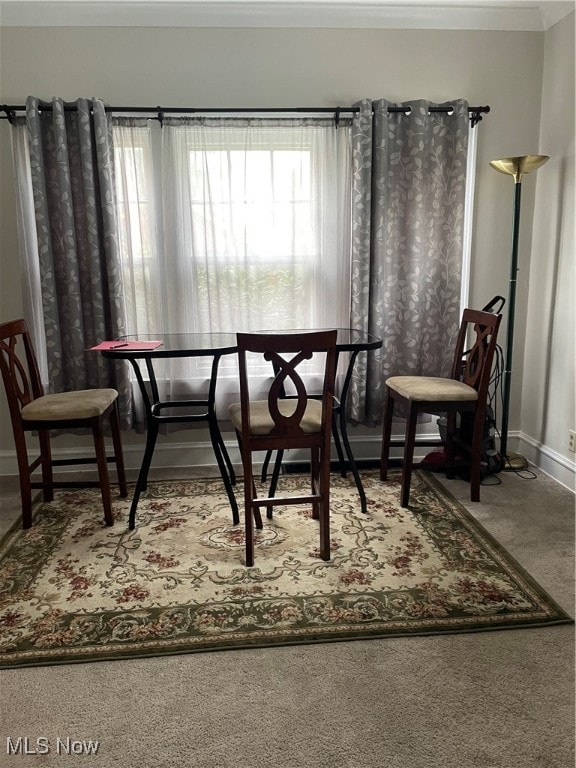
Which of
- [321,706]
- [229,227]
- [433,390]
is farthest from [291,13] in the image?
[321,706]

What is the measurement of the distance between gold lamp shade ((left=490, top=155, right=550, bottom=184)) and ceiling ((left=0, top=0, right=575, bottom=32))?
0.80 meters

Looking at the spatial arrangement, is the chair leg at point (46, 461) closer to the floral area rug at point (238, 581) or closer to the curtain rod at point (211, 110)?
the floral area rug at point (238, 581)

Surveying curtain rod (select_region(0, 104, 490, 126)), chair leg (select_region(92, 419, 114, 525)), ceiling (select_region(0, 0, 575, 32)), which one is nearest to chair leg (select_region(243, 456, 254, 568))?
chair leg (select_region(92, 419, 114, 525))

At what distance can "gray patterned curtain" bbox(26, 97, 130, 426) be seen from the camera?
3006mm

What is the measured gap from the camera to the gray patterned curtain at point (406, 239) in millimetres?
3148

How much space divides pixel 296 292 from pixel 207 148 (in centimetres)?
90

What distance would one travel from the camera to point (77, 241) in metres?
3.17

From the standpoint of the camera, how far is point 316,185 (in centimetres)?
324

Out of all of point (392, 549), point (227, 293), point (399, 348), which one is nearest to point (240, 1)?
point (227, 293)

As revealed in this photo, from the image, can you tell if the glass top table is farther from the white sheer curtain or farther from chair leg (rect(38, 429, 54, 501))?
chair leg (rect(38, 429, 54, 501))

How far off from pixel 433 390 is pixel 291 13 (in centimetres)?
210

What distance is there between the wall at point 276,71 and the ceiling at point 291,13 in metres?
0.04

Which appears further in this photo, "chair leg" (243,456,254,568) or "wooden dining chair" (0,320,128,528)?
"wooden dining chair" (0,320,128,528)

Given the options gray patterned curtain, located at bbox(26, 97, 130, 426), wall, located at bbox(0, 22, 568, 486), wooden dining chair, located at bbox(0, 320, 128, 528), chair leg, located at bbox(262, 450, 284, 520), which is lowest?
chair leg, located at bbox(262, 450, 284, 520)
